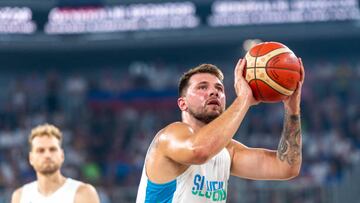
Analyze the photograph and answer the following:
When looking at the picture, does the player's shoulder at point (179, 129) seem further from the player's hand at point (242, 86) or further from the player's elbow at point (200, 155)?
the player's hand at point (242, 86)

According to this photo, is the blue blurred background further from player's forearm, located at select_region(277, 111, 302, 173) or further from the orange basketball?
the orange basketball

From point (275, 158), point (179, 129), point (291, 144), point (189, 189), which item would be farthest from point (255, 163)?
point (179, 129)

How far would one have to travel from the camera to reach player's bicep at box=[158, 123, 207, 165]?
4148 millimetres

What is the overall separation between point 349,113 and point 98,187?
5.41 meters

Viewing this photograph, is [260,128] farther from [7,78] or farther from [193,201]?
[193,201]

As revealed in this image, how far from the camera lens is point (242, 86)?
4.26 metres

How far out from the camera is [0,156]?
14.3 meters

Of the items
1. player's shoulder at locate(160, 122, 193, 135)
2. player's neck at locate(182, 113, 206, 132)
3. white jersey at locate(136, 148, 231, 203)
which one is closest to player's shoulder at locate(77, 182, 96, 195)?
white jersey at locate(136, 148, 231, 203)

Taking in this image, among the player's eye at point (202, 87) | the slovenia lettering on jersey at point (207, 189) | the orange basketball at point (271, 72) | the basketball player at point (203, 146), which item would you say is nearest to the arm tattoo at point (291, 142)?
the basketball player at point (203, 146)

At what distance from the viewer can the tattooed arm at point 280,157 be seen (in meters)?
4.79

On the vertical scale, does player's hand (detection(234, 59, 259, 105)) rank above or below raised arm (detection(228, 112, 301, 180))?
above

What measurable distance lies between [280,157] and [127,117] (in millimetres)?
10882

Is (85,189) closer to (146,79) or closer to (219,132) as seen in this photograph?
(219,132)

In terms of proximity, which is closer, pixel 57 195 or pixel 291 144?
pixel 291 144
